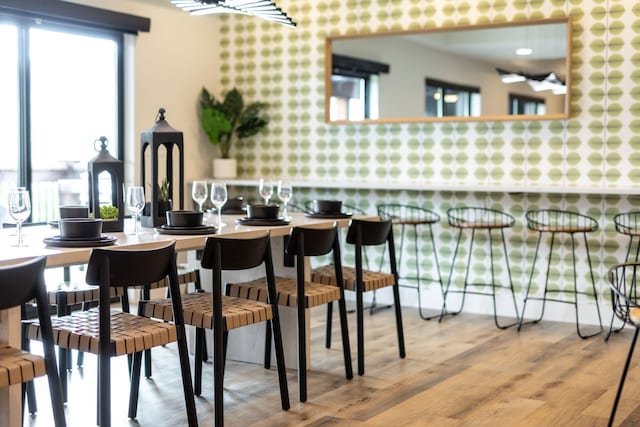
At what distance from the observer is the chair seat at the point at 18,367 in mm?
2514

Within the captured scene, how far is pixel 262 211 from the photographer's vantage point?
13.9 ft

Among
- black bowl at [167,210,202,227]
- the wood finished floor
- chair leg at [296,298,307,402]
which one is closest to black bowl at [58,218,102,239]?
black bowl at [167,210,202,227]

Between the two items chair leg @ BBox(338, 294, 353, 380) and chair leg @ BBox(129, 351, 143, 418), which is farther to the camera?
chair leg @ BBox(338, 294, 353, 380)

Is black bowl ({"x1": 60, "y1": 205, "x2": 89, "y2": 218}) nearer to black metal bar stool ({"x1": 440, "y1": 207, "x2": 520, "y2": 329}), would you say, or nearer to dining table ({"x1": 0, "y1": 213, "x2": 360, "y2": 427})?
dining table ({"x1": 0, "y1": 213, "x2": 360, "y2": 427})

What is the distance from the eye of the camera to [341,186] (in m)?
6.33

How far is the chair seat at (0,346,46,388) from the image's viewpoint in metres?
2.51

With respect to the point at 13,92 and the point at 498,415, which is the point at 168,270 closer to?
the point at 498,415

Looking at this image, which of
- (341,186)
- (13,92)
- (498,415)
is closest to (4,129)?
(13,92)

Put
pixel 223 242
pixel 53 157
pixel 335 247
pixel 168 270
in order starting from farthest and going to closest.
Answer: pixel 53 157 → pixel 335 247 → pixel 223 242 → pixel 168 270

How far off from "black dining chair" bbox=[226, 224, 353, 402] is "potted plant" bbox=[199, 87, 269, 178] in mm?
3036

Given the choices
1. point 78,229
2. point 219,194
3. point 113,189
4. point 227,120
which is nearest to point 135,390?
point 78,229

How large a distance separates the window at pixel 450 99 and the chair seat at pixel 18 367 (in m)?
4.25

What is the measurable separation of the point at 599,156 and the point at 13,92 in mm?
4091

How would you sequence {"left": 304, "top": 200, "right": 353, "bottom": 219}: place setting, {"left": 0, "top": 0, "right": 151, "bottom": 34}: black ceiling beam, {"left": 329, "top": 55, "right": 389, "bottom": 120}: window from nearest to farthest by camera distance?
{"left": 304, "top": 200, "right": 353, "bottom": 219}: place setting → {"left": 0, "top": 0, "right": 151, "bottom": 34}: black ceiling beam → {"left": 329, "top": 55, "right": 389, "bottom": 120}: window
